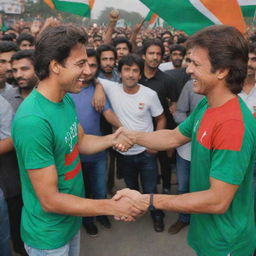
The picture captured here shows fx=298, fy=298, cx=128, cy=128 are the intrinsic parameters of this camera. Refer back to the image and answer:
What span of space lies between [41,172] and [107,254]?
1.87 meters

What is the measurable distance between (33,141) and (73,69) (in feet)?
1.63

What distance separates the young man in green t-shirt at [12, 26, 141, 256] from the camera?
5.08ft

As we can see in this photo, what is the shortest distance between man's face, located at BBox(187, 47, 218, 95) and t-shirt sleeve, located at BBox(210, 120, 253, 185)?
0.28 metres

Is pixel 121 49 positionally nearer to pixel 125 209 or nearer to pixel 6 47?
pixel 6 47

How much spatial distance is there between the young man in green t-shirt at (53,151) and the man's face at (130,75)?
1408 millimetres

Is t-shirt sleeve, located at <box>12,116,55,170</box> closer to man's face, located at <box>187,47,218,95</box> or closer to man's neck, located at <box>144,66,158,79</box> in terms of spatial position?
man's face, located at <box>187,47,218,95</box>

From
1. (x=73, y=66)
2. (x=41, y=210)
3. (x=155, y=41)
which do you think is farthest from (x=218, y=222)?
(x=155, y=41)

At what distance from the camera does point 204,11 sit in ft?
9.36

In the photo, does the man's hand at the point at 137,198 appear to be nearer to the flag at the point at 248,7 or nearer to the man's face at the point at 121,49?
the flag at the point at 248,7

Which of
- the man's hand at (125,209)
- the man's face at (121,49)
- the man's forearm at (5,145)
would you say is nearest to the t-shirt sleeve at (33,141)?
the man's hand at (125,209)

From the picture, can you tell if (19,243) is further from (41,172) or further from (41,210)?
(41,172)

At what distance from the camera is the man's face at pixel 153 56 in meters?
3.75

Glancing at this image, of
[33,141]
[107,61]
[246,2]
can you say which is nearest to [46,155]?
[33,141]

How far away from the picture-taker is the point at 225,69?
5.34 ft
